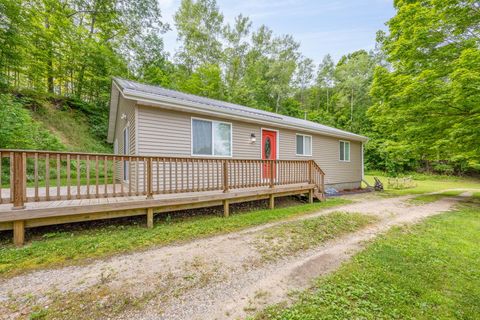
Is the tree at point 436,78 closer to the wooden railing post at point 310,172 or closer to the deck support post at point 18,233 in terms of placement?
the wooden railing post at point 310,172

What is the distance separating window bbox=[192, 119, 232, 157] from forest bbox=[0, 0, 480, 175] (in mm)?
7102

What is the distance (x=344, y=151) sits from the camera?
1196 cm

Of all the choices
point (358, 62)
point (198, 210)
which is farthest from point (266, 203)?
point (358, 62)

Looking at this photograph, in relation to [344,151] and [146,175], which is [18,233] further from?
[344,151]

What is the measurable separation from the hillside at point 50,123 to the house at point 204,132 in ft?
9.56

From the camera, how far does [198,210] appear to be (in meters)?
5.94

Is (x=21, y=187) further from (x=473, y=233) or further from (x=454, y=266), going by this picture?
(x=473, y=233)

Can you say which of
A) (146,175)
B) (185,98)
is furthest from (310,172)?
(146,175)

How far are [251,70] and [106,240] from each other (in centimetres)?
2383

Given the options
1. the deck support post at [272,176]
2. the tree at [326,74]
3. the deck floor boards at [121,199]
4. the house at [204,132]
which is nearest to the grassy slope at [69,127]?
the house at [204,132]

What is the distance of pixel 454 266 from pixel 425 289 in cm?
120

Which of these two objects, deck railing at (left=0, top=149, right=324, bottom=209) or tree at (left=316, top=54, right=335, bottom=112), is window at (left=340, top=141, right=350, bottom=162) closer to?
deck railing at (left=0, top=149, right=324, bottom=209)

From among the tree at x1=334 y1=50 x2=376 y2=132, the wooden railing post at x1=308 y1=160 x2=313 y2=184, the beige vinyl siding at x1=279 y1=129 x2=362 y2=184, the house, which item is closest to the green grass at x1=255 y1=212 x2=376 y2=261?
the wooden railing post at x1=308 y1=160 x2=313 y2=184

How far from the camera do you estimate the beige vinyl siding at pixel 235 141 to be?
18.4 feet
